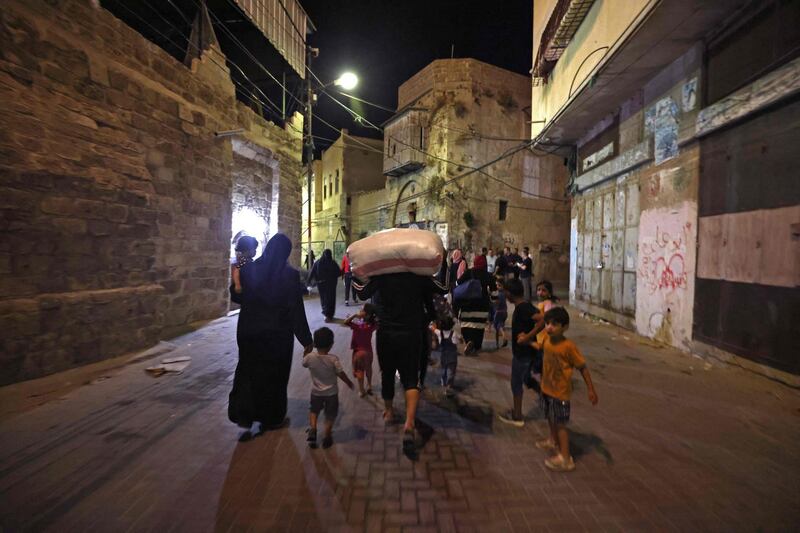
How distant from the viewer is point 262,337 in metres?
3.58

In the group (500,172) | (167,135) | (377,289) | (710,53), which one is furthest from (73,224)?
(500,172)

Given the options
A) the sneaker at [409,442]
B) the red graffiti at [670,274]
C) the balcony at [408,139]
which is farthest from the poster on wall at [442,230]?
the sneaker at [409,442]

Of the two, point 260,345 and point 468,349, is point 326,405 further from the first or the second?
point 468,349

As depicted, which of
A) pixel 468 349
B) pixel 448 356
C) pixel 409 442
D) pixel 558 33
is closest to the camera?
pixel 409 442

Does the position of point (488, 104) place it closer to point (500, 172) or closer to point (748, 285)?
point (500, 172)

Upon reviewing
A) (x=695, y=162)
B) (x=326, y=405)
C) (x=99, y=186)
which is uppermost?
(x=695, y=162)

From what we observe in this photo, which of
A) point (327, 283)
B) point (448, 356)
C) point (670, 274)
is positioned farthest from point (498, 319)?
point (327, 283)

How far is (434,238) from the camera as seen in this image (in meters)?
3.83

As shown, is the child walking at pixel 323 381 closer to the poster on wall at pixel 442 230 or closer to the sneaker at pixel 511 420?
the sneaker at pixel 511 420

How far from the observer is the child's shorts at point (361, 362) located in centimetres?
455

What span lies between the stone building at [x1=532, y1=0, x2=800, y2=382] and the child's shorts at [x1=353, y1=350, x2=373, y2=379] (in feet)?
17.1

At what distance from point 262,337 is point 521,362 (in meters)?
2.52

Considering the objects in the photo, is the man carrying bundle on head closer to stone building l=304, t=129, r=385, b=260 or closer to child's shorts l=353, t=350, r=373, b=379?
child's shorts l=353, t=350, r=373, b=379

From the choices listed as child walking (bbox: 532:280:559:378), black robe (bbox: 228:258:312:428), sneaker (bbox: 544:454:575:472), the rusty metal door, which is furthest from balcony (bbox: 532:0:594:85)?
sneaker (bbox: 544:454:575:472)
